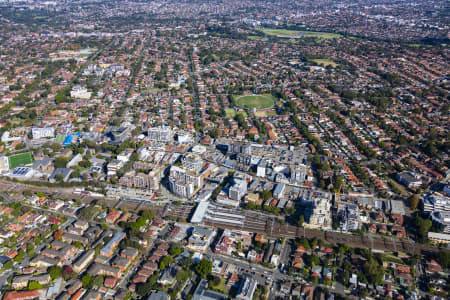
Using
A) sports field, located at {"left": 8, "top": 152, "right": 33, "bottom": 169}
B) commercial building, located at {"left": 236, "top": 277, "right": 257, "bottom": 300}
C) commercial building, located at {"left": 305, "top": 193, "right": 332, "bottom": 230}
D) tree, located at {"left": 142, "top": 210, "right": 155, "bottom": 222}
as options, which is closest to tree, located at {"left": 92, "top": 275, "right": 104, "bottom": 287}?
tree, located at {"left": 142, "top": 210, "right": 155, "bottom": 222}

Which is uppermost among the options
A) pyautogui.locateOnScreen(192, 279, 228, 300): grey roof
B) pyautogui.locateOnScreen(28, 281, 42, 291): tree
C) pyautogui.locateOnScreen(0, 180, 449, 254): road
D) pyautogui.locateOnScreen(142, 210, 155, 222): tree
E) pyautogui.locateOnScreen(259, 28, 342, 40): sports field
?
pyautogui.locateOnScreen(259, 28, 342, 40): sports field

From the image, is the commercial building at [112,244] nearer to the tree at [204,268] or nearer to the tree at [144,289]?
the tree at [144,289]

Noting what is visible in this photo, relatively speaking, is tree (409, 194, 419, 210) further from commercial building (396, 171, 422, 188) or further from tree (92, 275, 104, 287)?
tree (92, 275, 104, 287)

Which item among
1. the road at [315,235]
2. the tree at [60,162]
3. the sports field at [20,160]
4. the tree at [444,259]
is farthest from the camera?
the sports field at [20,160]

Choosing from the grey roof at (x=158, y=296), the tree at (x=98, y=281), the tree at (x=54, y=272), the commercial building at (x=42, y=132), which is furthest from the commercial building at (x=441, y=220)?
the commercial building at (x=42, y=132)

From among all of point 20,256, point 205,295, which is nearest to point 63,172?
point 20,256
